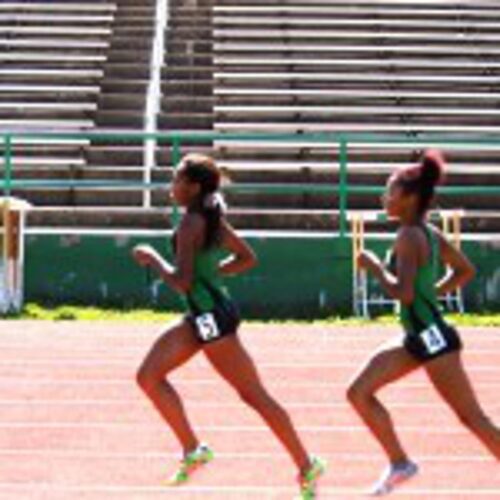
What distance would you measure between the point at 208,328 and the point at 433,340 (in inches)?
37.9

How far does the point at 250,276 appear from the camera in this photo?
558 inches

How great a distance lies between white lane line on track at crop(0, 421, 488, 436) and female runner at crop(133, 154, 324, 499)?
2.51 m

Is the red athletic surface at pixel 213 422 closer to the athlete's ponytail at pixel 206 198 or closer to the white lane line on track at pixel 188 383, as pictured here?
the white lane line on track at pixel 188 383

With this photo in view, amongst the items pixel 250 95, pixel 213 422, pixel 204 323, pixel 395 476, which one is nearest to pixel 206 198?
pixel 204 323

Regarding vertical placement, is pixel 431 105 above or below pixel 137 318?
above

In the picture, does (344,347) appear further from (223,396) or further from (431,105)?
(431,105)

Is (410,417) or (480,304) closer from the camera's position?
(410,417)

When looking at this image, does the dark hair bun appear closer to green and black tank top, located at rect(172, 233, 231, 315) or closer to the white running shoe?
green and black tank top, located at rect(172, 233, 231, 315)

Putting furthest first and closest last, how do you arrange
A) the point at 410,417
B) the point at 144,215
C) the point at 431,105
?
the point at 431,105 → the point at 144,215 → the point at 410,417

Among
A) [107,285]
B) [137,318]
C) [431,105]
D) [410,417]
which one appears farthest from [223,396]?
[431,105]

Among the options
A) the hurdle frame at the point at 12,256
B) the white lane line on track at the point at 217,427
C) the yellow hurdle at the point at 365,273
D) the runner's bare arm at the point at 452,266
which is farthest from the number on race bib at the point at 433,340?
the hurdle frame at the point at 12,256

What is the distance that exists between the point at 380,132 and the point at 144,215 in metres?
3.54

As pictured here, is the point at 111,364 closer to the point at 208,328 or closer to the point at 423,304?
the point at 208,328

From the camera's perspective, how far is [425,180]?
593 centimetres
